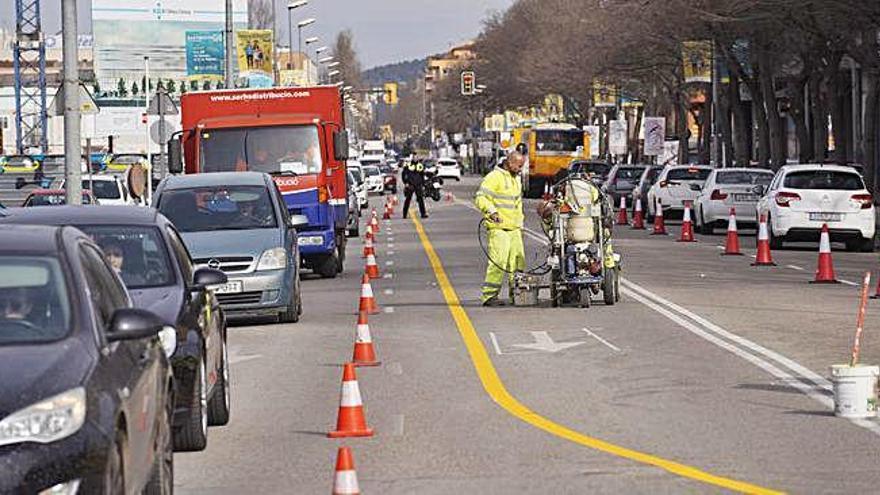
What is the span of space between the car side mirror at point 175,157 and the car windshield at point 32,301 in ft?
66.7

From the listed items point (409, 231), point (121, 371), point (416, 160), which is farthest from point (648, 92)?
point (121, 371)

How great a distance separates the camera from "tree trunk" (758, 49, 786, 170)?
63.4m

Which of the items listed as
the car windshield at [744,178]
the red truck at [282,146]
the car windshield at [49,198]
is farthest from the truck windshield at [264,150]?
the car windshield at [744,178]

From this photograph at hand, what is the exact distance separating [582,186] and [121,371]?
573 inches

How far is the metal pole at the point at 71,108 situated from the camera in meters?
26.8

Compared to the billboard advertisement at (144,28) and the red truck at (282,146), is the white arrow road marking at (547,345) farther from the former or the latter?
the billboard advertisement at (144,28)

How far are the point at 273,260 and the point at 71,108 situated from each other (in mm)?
6694

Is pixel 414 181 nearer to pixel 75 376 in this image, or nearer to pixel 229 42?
pixel 229 42

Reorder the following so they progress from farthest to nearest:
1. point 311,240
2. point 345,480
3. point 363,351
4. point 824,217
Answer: point 824,217
point 311,240
point 363,351
point 345,480

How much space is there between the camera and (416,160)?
5938 centimetres

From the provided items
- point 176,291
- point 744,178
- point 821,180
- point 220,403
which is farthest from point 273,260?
point 744,178

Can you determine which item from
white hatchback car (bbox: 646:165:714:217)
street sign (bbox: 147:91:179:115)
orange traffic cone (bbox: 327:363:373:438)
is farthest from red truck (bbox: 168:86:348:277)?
white hatchback car (bbox: 646:165:714:217)

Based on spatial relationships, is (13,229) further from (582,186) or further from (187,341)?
(582,186)

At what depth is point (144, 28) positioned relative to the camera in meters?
91.8
